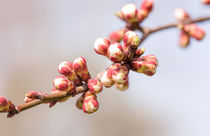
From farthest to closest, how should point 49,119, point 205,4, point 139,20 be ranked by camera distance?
point 49,119 < point 205,4 < point 139,20

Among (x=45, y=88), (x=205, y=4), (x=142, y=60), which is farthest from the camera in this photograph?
(x=45, y=88)

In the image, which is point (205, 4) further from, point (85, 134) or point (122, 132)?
point (122, 132)

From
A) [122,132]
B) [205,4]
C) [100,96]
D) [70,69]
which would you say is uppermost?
[205,4]

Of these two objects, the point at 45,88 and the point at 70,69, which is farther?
the point at 45,88

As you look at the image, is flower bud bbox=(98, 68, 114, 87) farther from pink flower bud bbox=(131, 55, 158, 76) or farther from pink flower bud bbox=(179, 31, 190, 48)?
pink flower bud bbox=(179, 31, 190, 48)

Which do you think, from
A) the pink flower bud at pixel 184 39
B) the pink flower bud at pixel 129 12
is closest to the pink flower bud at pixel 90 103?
the pink flower bud at pixel 129 12

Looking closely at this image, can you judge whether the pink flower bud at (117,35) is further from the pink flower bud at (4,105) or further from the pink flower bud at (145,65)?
the pink flower bud at (4,105)

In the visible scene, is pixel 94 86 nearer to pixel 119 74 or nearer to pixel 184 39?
pixel 119 74

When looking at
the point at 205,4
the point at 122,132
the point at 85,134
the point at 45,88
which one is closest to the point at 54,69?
the point at 45,88

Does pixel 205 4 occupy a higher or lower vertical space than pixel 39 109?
higher
